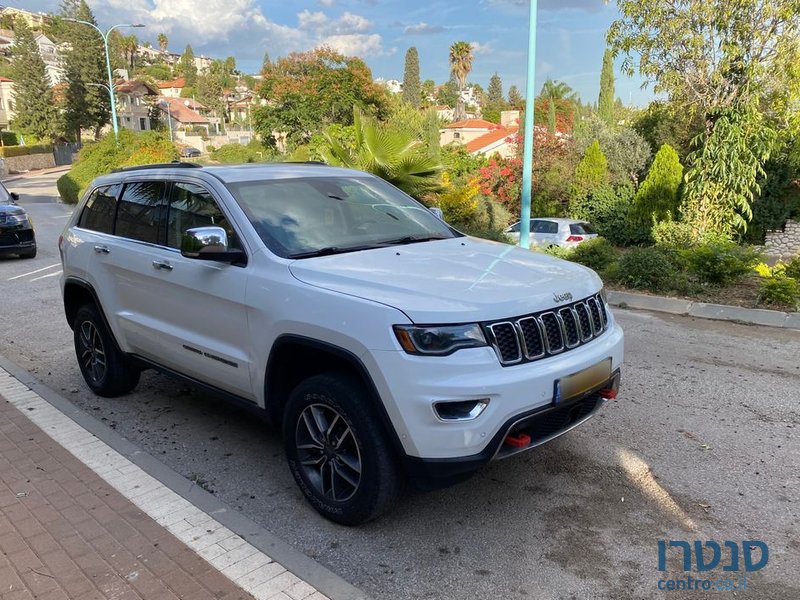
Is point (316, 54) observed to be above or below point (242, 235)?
above

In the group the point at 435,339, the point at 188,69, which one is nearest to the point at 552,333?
the point at 435,339

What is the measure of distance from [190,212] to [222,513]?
1928 mm

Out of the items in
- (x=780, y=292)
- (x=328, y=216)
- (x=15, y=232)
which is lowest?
(x=780, y=292)

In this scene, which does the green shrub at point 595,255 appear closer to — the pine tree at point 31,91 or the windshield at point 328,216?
the windshield at point 328,216

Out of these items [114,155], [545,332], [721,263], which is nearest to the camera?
[545,332]

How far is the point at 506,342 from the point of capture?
2.95m

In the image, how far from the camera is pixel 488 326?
2.91m

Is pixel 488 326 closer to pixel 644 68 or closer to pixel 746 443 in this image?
pixel 746 443

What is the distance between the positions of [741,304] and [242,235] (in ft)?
21.7

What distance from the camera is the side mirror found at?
354cm

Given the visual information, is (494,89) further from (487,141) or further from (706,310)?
(706,310)

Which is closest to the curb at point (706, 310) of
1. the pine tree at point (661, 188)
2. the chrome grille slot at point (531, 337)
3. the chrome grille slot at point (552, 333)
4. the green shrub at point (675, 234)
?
the green shrub at point (675, 234)

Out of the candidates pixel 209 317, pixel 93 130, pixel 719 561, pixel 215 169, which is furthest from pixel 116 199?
pixel 93 130

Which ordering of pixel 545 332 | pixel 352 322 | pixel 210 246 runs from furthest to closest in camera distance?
pixel 210 246
pixel 545 332
pixel 352 322
